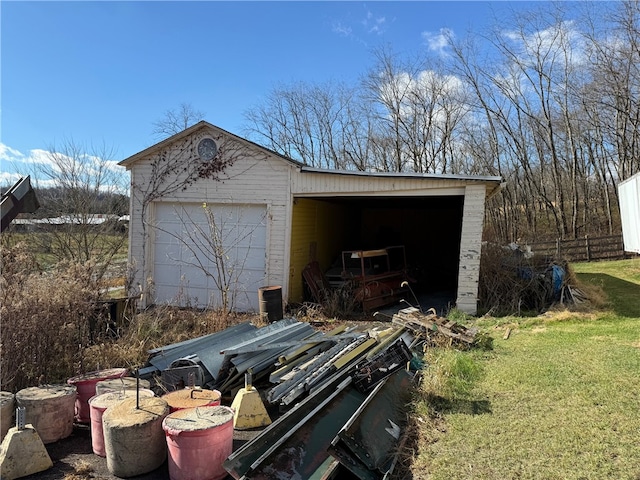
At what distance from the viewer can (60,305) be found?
17.4 feet

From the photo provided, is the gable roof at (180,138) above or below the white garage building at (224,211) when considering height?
above

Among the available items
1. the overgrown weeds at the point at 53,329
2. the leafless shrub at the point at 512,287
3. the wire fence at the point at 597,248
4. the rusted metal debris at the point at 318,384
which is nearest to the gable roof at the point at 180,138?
the rusted metal debris at the point at 318,384

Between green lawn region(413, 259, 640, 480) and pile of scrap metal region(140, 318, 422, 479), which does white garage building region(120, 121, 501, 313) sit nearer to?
pile of scrap metal region(140, 318, 422, 479)

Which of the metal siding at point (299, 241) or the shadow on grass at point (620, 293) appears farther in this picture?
the metal siding at point (299, 241)

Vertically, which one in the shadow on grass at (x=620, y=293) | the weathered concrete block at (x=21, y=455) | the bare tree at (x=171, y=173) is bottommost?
the weathered concrete block at (x=21, y=455)

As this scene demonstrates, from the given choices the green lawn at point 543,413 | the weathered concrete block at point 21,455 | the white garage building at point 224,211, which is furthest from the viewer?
the white garage building at point 224,211

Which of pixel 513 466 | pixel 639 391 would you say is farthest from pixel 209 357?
pixel 639 391

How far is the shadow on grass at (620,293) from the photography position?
9.24 metres

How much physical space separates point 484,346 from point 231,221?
274 inches

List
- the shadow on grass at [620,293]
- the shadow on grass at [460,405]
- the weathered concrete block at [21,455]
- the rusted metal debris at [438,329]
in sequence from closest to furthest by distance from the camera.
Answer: the weathered concrete block at [21,455] < the shadow on grass at [460,405] < the rusted metal debris at [438,329] < the shadow on grass at [620,293]

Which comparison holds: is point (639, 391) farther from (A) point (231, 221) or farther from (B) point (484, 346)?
(A) point (231, 221)

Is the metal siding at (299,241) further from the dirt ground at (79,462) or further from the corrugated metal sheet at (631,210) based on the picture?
the corrugated metal sheet at (631,210)

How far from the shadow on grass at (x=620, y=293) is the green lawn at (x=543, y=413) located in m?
2.02

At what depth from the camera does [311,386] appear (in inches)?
191
